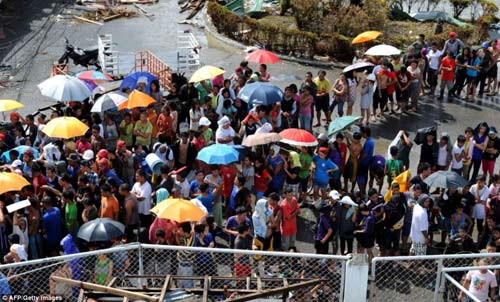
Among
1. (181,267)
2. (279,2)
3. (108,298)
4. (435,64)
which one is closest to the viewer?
(108,298)

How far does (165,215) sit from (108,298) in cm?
260

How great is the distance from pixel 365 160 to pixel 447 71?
5.60m

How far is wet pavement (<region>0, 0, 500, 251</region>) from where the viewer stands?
16969mm

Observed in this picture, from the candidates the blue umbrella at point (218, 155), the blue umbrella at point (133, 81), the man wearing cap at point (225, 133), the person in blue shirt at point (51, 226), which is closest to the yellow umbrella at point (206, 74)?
the blue umbrella at point (133, 81)

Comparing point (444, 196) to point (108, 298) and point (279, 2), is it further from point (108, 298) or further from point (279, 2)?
point (279, 2)

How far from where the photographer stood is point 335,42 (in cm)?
2125

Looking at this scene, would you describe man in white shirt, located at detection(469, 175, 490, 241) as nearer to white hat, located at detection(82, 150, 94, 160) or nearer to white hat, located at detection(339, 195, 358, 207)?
white hat, located at detection(339, 195, 358, 207)

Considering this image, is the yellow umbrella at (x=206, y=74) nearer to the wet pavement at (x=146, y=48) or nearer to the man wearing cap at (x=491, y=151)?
the wet pavement at (x=146, y=48)

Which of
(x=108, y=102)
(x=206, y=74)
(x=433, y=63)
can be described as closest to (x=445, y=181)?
(x=206, y=74)

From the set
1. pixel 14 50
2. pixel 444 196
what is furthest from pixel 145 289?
pixel 14 50

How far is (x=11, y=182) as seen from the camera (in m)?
11.1

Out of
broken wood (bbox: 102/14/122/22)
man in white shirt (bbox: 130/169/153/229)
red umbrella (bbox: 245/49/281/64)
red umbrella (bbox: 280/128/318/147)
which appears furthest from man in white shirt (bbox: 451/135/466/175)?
broken wood (bbox: 102/14/122/22)

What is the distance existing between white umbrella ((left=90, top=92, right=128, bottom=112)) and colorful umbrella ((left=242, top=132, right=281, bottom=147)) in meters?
2.91

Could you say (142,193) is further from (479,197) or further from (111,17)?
(111,17)
